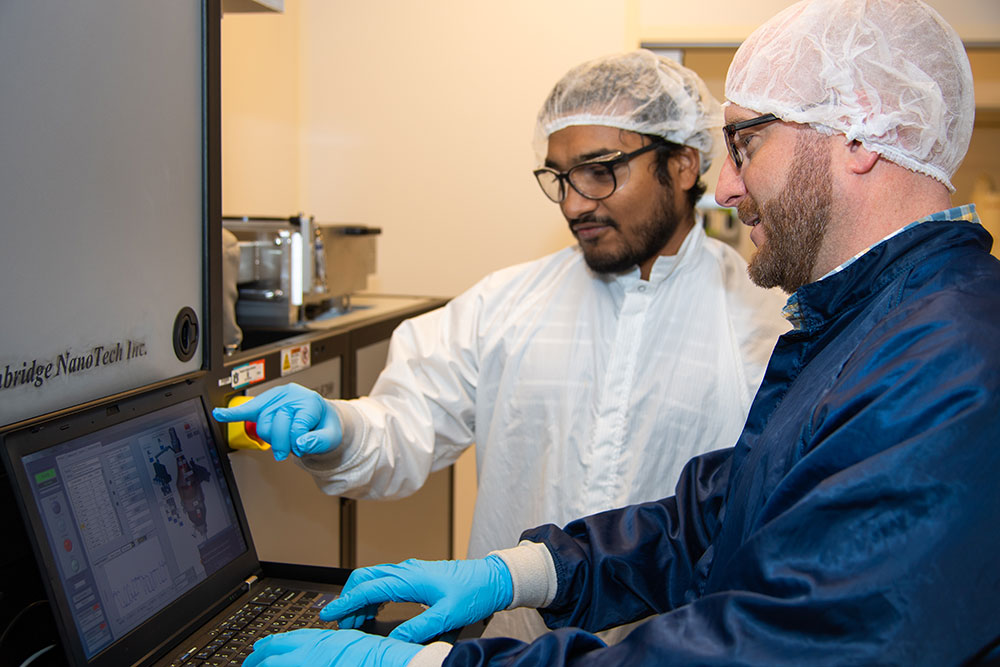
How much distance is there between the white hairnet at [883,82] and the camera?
84 centimetres

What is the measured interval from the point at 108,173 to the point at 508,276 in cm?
85

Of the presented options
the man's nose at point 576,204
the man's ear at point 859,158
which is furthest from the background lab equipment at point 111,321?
the man's ear at point 859,158

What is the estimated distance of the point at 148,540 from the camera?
0.85 m

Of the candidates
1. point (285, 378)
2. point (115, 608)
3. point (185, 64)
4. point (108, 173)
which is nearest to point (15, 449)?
point (115, 608)

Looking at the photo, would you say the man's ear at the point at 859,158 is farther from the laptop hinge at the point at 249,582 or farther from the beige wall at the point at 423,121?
the beige wall at the point at 423,121

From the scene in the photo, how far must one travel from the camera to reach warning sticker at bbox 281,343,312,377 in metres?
1.34

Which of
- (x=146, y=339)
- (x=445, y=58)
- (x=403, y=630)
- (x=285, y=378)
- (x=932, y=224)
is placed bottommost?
(x=403, y=630)

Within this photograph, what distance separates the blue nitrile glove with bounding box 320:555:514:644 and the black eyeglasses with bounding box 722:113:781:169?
604mm

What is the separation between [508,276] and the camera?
159cm

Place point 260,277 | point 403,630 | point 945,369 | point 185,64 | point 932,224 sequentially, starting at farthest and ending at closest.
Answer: point 260,277
point 185,64
point 403,630
point 932,224
point 945,369

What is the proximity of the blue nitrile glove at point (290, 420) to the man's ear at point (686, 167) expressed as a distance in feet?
2.66

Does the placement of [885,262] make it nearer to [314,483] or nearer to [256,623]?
[256,623]

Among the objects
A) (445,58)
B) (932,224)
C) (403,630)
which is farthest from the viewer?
(445,58)

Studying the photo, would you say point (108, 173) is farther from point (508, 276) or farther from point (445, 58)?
point (445, 58)
